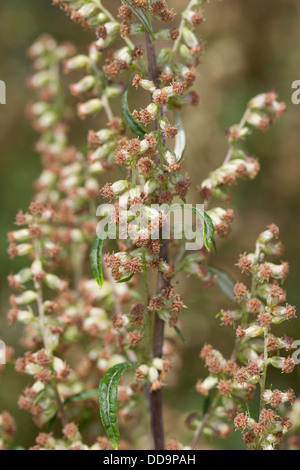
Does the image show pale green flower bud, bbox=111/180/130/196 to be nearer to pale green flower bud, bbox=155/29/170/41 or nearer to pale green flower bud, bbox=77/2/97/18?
pale green flower bud, bbox=155/29/170/41

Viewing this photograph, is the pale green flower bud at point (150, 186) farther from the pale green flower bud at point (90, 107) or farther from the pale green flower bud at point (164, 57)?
the pale green flower bud at point (90, 107)

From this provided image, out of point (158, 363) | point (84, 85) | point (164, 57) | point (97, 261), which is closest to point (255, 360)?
point (158, 363)

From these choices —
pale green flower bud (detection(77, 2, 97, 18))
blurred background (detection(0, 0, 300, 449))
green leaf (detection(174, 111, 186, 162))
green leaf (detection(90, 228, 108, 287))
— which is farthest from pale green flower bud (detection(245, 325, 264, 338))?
blurred background (detection(0, 0, 300, 449))

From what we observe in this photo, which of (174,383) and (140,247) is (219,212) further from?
(174,383)

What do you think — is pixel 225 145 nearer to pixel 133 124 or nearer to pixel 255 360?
pixel 133 124
